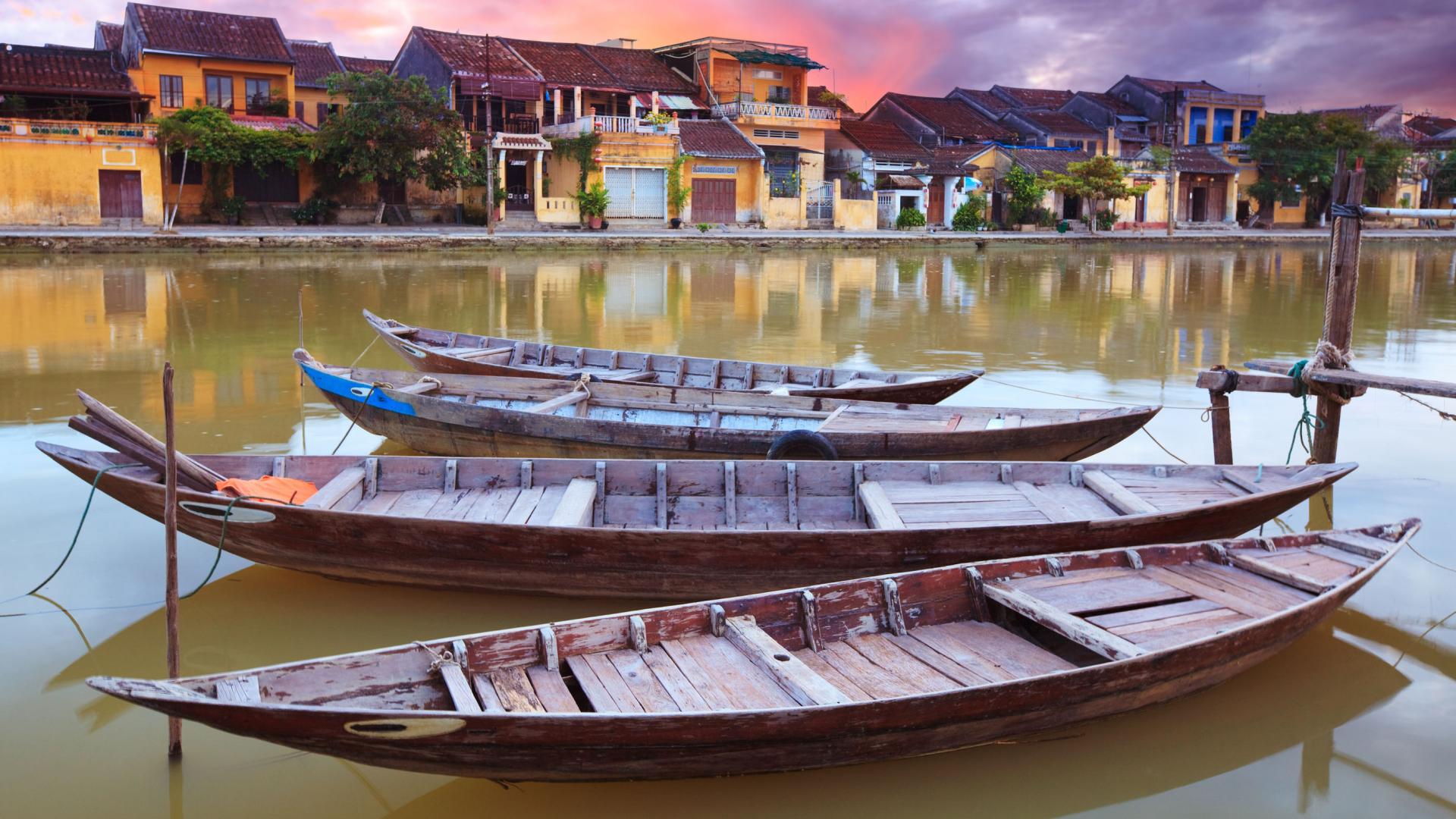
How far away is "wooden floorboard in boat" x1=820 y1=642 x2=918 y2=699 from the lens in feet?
13.6

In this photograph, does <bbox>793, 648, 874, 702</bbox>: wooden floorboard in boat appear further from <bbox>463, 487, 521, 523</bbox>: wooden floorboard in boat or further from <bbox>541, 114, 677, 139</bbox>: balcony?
<bbox>541, 114, 677, 139</bbox>: balcony

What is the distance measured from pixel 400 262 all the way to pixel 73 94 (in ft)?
39.5

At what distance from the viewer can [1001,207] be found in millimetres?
42406

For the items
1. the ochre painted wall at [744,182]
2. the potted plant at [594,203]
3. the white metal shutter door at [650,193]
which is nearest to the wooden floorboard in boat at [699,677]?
the potted plant at [594,203]

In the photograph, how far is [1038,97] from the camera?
51844 millimetres

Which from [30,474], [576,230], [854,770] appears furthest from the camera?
[576,230]

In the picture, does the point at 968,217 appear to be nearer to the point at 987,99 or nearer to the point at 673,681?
the point at 987,99

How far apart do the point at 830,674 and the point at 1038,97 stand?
170 feet

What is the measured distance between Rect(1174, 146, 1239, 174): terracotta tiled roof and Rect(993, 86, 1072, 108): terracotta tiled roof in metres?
6.44

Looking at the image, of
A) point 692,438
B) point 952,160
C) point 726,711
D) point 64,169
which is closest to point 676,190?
point 952,160

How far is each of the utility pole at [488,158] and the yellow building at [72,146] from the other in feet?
27.6

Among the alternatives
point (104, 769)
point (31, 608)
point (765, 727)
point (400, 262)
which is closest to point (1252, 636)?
point (765, 727)

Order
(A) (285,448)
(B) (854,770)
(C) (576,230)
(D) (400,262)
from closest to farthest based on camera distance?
(B) (854,770) → (A) (285,448) → (D) (400,262) → (C) (576,230)

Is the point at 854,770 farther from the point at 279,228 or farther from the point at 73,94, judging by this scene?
the point at 73,94
